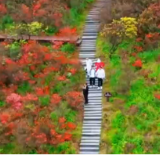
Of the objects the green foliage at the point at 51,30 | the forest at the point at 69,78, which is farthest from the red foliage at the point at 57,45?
the green foliage at the point at 51,30

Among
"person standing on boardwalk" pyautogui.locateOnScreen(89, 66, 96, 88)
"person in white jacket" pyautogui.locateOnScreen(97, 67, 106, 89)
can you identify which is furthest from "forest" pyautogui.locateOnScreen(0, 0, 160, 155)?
"person standing on boardwalk" pyautogui.locateOnScreen(89, 66, 96, 88)

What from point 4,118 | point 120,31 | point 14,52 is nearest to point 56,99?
point 4,118

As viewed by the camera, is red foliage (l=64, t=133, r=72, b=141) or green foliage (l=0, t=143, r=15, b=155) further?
red foliage (l=64, t=133, r=72, b=141)

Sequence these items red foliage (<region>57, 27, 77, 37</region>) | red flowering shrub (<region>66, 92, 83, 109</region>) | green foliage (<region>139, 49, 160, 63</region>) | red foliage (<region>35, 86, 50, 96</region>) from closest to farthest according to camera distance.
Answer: red flowering shrub (<region>66, 92, 83, 109</region>)
red foliage (<region>35, 86, 50, 96</region>)
green foliage (<region>139, 49, 160, 63</region>)
red foliage (<region>57, 27, 77, 37</region>)

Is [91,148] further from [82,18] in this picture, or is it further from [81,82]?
[82,18]

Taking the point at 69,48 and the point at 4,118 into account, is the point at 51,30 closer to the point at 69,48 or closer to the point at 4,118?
the point at 69,48

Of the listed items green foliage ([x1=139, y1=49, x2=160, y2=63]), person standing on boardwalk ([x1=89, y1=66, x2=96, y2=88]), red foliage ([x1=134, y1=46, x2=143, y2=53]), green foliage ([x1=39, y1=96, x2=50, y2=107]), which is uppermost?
red foliage ([x1=134, y1=46, x2=143, y2=53])

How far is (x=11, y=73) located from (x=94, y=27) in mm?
7812

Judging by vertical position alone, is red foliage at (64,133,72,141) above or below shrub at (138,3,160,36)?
below

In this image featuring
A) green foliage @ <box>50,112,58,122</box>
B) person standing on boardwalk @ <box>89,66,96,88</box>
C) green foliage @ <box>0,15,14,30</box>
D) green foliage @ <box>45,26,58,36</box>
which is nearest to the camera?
green foliage @ <box>50,112,58,122</box>

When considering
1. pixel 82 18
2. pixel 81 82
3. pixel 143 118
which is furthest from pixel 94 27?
pixel 143 118

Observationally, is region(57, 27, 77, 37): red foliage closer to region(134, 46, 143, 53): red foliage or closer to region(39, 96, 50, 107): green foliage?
region(134, 46, 143, 53): red foliage

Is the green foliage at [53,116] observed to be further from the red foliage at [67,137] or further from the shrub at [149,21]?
the shrub at [149,21]

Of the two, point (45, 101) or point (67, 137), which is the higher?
point (45, 101)
